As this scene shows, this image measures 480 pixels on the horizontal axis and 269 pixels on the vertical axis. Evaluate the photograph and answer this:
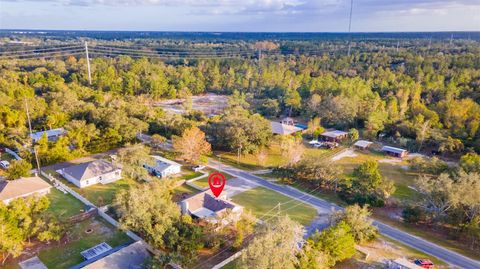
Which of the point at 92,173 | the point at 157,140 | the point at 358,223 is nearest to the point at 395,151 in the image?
the point at 358,223

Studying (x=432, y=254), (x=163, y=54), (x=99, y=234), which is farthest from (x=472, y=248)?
(x=163, y=54)

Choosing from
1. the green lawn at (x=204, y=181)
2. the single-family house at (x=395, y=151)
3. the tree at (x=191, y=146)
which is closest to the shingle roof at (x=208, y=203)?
the green lawn at (x=204, y=181)

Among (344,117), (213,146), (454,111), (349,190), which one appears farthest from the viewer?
(344,117)

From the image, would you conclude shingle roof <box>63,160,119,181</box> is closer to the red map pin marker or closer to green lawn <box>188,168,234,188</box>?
green lawn <box>188,168,234,188</box>

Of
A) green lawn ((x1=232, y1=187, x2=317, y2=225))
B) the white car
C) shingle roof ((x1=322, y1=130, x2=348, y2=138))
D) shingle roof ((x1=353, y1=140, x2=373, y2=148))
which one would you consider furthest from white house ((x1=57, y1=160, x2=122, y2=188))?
shingle roof ((x1=353, y1=140, x2=373, y2=148))

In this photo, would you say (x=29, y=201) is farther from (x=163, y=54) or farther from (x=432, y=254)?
(x=163, y=54)

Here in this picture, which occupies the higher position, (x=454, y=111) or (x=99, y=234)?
(x=454, y=111)

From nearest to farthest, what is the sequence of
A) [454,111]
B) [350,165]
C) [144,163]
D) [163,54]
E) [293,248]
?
[293,248], [144,163], [350,165], [454,111], [163,54]
